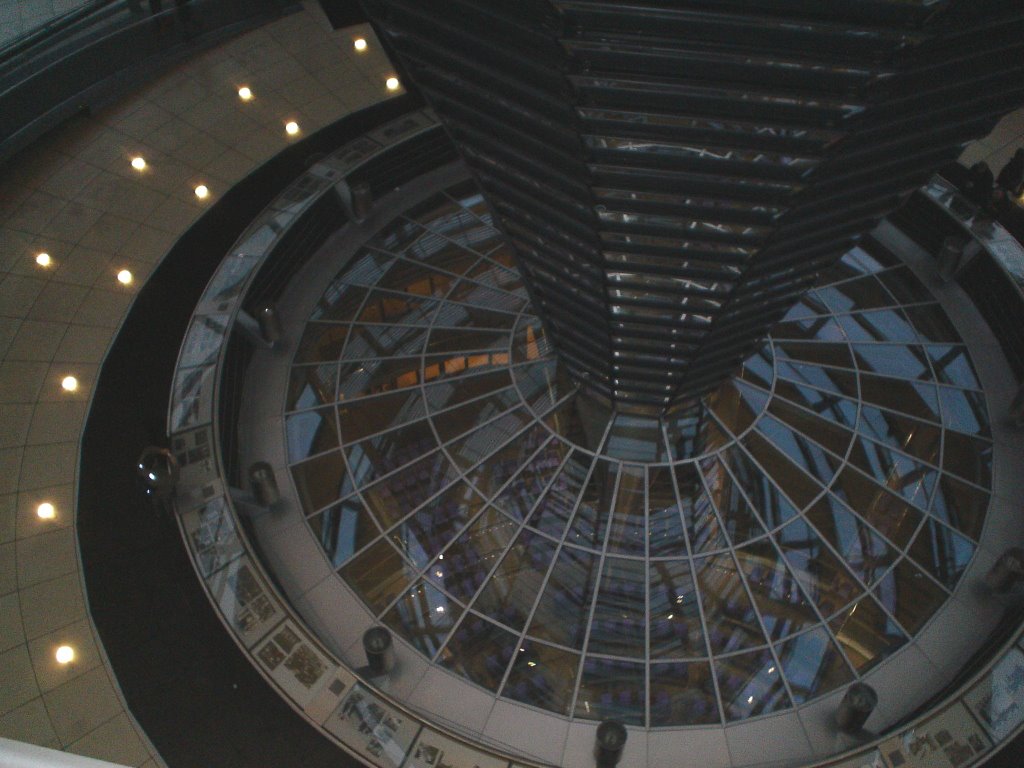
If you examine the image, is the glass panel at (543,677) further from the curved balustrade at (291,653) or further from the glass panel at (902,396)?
the glass panel at (902,396)

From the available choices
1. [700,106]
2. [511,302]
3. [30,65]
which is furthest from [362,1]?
[30,65]

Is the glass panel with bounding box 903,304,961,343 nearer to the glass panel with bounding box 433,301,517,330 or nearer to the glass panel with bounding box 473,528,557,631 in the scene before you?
the glass panel with bounding box 433,301,517,330

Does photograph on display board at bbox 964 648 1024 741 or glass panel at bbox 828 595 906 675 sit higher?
glass panel at bbox 828 595 906 675

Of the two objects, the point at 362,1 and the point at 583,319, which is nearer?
the point at 362,1

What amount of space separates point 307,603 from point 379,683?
1876mm

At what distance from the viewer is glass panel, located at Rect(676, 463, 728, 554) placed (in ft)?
52.1

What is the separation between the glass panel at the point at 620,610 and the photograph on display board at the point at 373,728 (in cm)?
335

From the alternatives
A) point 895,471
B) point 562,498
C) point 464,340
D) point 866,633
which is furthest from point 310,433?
point 895,471

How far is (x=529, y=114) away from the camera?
9.67 metres

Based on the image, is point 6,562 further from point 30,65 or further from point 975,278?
point 975,278

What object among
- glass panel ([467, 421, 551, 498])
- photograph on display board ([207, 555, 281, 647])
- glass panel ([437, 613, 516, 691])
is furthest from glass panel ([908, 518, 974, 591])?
photograph on display board ([207, 555, 281, 647])

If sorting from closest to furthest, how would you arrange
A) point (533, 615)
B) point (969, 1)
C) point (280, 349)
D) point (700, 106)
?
point (969, 1) → point (700, 106) → point (533, 615) → point (280, 349)

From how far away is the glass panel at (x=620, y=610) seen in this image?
49.3ft

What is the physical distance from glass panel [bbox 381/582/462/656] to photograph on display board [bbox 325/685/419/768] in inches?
73.6
